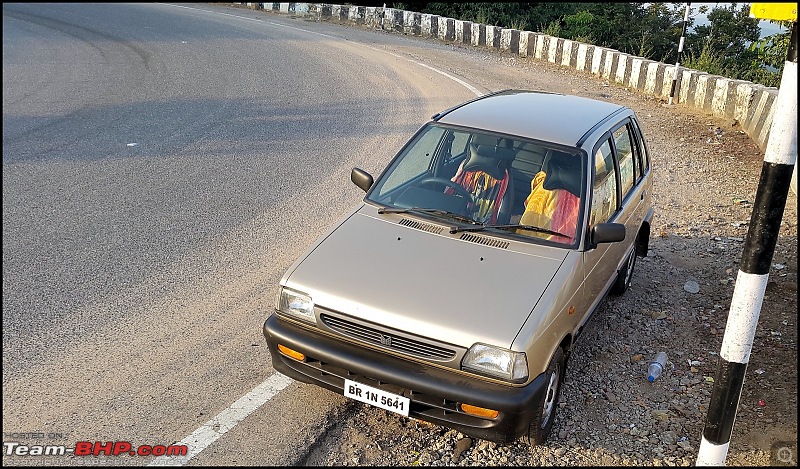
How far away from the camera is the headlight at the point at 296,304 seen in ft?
14.6

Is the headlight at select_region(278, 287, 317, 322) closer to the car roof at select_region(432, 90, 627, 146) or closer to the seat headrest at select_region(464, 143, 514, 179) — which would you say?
the seat headrest at select_region(464, 143, 514, 179)

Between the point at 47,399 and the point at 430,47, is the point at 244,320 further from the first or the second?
the point at 430,47

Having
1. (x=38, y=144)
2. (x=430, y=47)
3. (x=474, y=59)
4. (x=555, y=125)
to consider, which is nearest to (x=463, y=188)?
(x=555, y=125)

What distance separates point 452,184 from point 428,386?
1751 mm

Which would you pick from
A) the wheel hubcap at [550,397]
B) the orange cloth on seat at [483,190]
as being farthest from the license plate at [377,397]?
the orange cloth on seat at [483,190]

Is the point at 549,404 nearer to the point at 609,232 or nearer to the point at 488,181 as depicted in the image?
the point at 609,232

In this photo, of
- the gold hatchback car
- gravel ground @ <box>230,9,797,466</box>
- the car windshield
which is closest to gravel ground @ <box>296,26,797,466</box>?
gravel ground @ <box>230,9,797,466</box>

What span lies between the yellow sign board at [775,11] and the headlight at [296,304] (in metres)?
2.97

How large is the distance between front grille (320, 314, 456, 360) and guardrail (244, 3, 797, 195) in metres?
6.69

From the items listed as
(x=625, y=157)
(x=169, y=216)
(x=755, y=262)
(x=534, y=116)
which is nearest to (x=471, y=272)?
(x=755, y=262)

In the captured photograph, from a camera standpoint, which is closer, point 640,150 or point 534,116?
point 534,116

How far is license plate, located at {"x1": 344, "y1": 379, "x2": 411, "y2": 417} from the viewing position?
420 centimetres

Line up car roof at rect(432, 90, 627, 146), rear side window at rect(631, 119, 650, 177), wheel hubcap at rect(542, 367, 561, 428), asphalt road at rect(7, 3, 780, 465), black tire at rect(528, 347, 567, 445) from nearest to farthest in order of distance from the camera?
black tire at rect(528, 347, 567, 445), wheel hubcap at rect(542, 367, 561, 428), asphalt road at rect(7, 3, 780, 465), car roof at rect(432, 90, 627, 146), rear side window at rect(631, 119, 650, 177)

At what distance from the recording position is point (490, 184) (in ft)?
17.2
